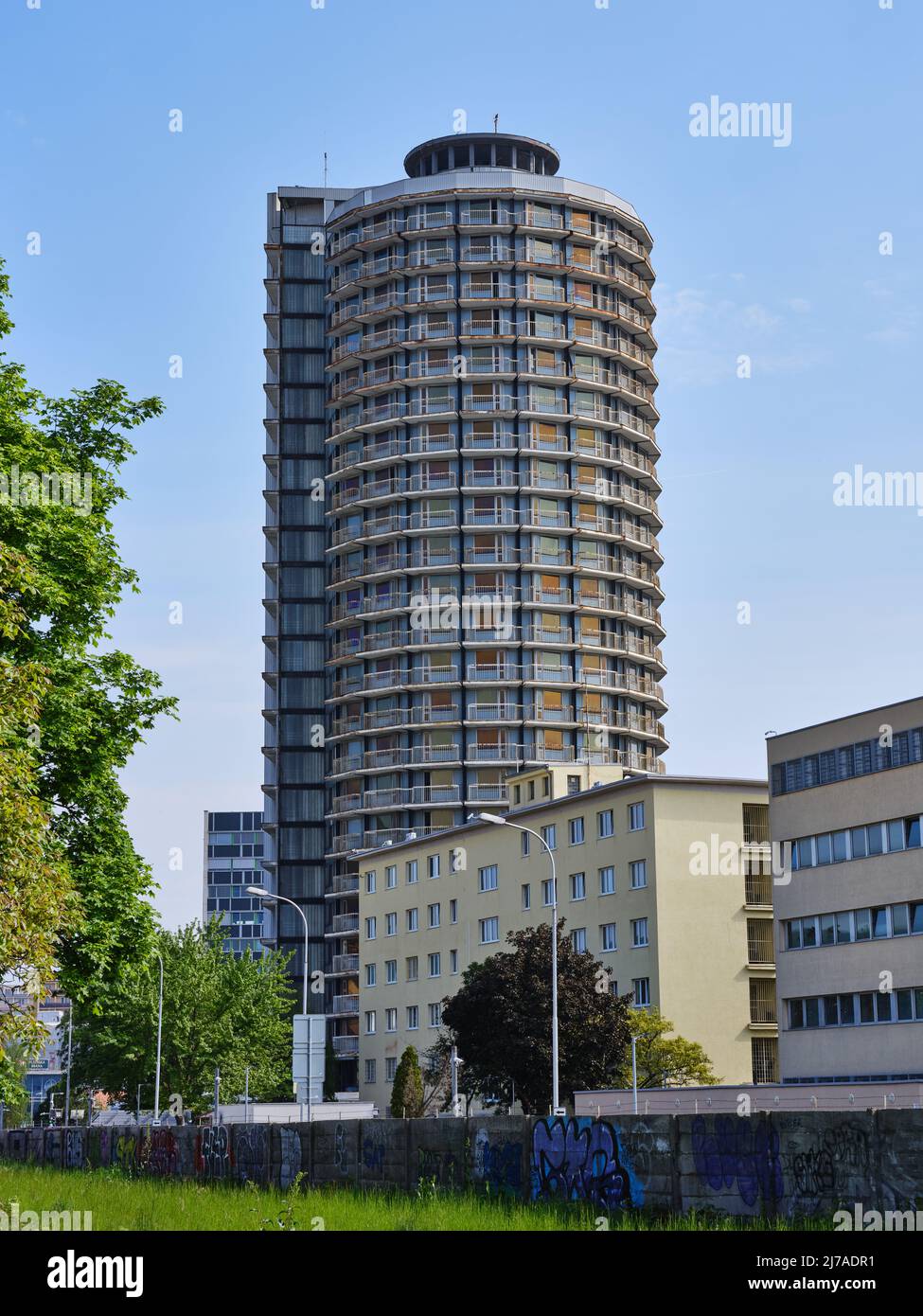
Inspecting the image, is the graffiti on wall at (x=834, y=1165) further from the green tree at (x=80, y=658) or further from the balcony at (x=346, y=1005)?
the balcony at (x=346, y=1005)

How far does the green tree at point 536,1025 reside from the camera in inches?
2611

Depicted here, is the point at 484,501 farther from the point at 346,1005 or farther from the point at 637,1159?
the point at 637,1159

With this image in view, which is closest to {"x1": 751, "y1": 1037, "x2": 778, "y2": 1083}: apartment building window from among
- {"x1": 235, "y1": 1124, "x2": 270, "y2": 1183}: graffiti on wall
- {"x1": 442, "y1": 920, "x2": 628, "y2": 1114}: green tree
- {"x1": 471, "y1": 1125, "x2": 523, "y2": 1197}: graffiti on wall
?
{"x1": 442, "y1": 920, "x2": 628, "y2": 1114}: green tree

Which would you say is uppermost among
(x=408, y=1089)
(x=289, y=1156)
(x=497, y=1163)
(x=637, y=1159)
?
(x=637, y=1159)

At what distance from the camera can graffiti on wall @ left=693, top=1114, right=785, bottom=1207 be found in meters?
21.0

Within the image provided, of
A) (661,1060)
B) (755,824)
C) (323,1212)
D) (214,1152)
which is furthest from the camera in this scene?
(755,824)

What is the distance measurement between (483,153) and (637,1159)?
112 meters

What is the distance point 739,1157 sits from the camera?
849 inches

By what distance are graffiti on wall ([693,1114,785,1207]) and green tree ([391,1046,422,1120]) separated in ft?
209

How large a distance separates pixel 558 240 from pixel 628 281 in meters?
6.16

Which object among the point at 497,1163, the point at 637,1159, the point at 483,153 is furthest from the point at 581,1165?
the point at 483,153

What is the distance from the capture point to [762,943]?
257 feet

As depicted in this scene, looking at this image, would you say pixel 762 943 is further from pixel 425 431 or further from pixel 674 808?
pixel 425 431
